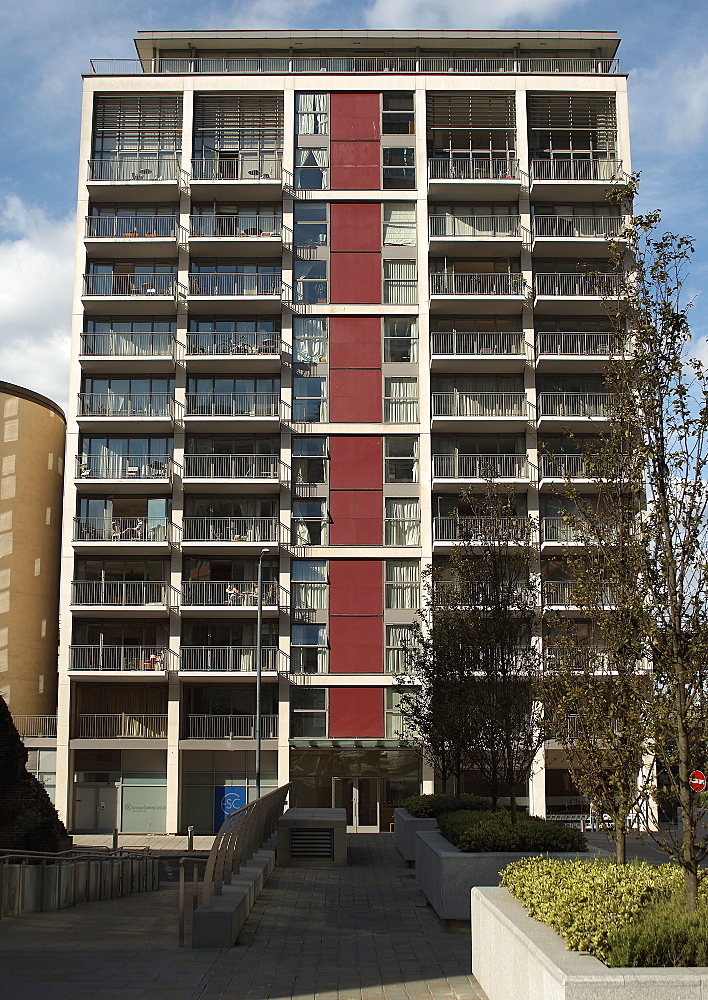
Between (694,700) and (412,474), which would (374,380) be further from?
(694,700)

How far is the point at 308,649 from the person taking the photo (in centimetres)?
4359

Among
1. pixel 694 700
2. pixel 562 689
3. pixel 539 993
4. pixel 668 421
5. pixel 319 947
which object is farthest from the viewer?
pixel 319 947

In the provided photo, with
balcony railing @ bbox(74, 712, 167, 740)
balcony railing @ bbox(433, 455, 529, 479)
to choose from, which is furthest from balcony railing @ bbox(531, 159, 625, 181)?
balcony railing @ bbox(74, 712, 167, 740)

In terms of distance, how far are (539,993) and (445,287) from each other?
39165 mm

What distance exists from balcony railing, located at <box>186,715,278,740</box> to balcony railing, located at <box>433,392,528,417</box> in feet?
47.5

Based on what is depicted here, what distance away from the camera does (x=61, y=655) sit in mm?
43875

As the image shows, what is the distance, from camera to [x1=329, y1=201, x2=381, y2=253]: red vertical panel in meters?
46.5

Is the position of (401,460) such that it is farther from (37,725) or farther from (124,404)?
(37,725)

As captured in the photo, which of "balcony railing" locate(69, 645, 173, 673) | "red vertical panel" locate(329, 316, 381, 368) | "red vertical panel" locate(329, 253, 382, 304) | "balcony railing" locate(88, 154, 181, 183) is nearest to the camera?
"balcony railing" locate(69, 645, 173, 673)

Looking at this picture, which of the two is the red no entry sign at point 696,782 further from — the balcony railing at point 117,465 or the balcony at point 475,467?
the balcony railing at point 117,465

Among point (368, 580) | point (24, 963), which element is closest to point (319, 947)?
point (24, 963)

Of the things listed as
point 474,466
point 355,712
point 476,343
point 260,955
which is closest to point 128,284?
point 476,343

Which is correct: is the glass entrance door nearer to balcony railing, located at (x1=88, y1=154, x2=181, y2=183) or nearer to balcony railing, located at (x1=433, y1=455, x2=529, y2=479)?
balcony railing, located at (x1=433, y1=455, x2=529, y2=479)

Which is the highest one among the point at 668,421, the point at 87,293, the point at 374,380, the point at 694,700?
the point at 87,293
